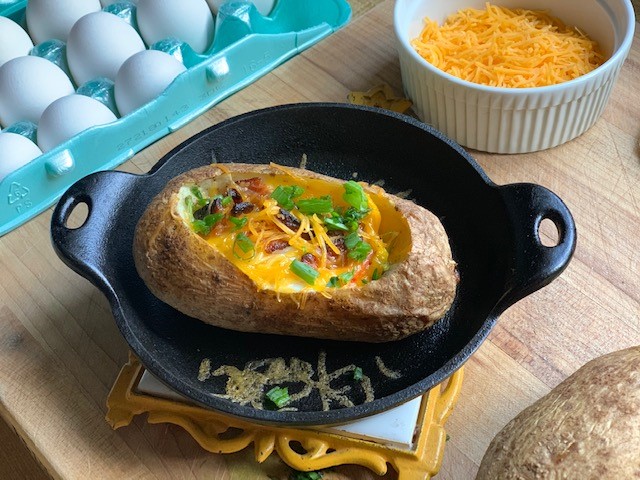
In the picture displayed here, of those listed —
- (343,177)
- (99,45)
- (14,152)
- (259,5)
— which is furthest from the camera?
(259,5)

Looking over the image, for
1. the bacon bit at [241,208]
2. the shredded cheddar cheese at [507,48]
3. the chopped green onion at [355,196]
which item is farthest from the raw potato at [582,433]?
the shredded cheddar cheese at [507,48]

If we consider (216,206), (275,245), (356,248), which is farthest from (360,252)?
(216,206)

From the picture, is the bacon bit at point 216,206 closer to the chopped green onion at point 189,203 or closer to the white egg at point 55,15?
the chopped green onion at point 189,203

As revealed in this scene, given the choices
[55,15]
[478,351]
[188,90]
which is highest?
[55,15]

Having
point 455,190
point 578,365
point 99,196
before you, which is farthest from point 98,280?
point 578,365

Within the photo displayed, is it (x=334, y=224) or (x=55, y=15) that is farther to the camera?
(x=55, y=15)

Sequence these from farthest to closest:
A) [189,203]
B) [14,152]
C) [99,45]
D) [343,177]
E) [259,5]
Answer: [259,5] < [99,45] < [14,152] < [343,177] < [189,203]

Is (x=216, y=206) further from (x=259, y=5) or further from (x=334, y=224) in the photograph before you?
(x=259, y=5)
